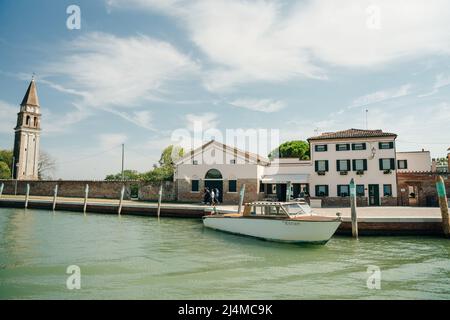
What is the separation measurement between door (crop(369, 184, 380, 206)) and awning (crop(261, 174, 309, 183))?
5.09 metres

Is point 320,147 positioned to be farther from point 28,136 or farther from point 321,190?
point 28,136

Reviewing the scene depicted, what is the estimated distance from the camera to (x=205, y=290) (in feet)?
24.8

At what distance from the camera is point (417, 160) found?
3142 cm

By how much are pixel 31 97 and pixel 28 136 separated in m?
6.71

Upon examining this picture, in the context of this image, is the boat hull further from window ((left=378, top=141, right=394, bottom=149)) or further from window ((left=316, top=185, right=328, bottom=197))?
window ((left=378, top=141, right=394, bottom=149))

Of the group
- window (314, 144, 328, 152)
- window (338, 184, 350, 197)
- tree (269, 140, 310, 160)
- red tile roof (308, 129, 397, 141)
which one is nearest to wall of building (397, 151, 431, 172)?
red tile roof (308, 129, 397, 141)

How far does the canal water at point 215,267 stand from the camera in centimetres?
749

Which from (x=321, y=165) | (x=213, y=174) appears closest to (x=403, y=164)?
(x=321, y=165)

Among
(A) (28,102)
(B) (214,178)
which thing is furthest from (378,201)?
(A) (28,102)

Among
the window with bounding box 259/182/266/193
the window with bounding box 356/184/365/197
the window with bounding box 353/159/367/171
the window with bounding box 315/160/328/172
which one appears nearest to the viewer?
the window with bounding box 356/184/365/197

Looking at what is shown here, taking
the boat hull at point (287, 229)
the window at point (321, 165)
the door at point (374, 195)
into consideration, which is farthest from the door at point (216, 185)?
the boat hull at point (287, 229)

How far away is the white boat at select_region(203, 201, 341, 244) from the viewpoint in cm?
1256
